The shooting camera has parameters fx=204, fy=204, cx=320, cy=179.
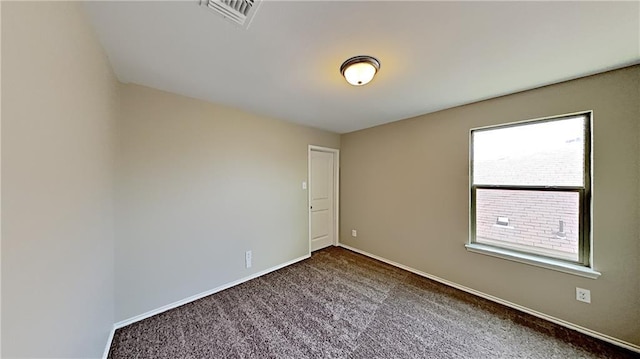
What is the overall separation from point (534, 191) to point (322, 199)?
2.94 meters

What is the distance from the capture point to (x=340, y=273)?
3041 mm

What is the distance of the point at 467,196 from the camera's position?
2.58 m

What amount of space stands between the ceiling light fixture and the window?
178cm

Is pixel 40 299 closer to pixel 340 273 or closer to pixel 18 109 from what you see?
pixel 18 109

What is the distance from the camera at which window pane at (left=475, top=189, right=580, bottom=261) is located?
198cm

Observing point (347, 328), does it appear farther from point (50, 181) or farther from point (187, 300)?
point (50, 181)

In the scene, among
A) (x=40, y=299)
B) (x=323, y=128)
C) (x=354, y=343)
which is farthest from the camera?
(x=323, y=128)

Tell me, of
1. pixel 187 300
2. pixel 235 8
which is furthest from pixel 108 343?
pixel 235 8

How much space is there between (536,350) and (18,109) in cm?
339

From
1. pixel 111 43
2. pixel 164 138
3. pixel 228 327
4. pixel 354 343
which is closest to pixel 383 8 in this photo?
pixel 111 43

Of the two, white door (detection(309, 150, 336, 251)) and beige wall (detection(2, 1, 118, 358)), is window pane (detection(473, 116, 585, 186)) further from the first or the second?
beige wall (detection(2, 1, 118, 358))

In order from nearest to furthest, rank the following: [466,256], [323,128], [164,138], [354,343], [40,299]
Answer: [40,299] < [354,343] < [164,138] < [466,256] < [323,128]

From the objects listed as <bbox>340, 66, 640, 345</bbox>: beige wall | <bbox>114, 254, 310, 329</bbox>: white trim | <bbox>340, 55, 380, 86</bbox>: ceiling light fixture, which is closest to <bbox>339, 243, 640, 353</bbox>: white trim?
<bbox>340, 66, 640, 345</bbox>: beige wall

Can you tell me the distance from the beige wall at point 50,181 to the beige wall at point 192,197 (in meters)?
0.55
